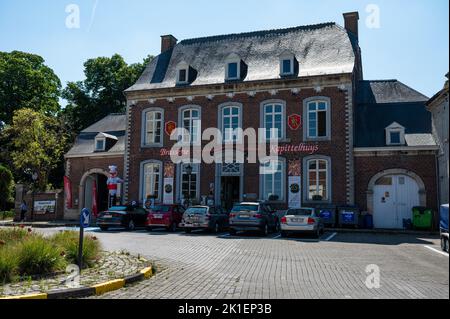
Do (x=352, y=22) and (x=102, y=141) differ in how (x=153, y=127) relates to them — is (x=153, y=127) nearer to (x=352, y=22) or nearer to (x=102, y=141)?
(x=102, y=141)

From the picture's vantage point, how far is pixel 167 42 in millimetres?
32438

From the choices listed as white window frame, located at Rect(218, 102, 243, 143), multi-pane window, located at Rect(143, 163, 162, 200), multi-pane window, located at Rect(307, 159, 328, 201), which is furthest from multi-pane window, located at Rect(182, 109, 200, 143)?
multi-pane window, located at Rect(307, 159, 328, 201)

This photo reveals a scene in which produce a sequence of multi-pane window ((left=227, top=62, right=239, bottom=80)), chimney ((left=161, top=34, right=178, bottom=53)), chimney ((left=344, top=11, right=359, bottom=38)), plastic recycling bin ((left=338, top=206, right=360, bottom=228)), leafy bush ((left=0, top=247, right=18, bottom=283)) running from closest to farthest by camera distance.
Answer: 1. leafy bush ((left=0, top=247, right=18, bottom=283))
2. plastic recycling bin ((left=338, top=206, right=360, bottom=228))
3. multi-pane window ((left=227, top=62, right=239, bottom=80))
4. chimney ((left=344, top=11, right=359, bottom=38))
5. chimney ((left=161, top=34, right=178, bottom=53))

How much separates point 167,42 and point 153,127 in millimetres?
7750

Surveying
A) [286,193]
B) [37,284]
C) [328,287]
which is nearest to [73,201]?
[286,193]

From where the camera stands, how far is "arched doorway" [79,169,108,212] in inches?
1206

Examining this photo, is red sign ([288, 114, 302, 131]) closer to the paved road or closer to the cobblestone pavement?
the paved road

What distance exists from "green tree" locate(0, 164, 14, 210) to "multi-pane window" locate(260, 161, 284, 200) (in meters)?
23.4

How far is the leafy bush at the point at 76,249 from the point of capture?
9.73m

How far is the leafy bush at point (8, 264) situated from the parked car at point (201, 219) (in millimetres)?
11692

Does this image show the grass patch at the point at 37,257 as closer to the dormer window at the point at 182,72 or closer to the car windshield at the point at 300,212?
the car windshield at the point at 300,212

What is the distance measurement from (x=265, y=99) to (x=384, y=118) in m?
7.12

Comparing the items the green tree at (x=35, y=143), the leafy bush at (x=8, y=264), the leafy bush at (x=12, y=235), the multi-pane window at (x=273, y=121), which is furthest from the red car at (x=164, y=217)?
the green tree at (x=35, y=143)
